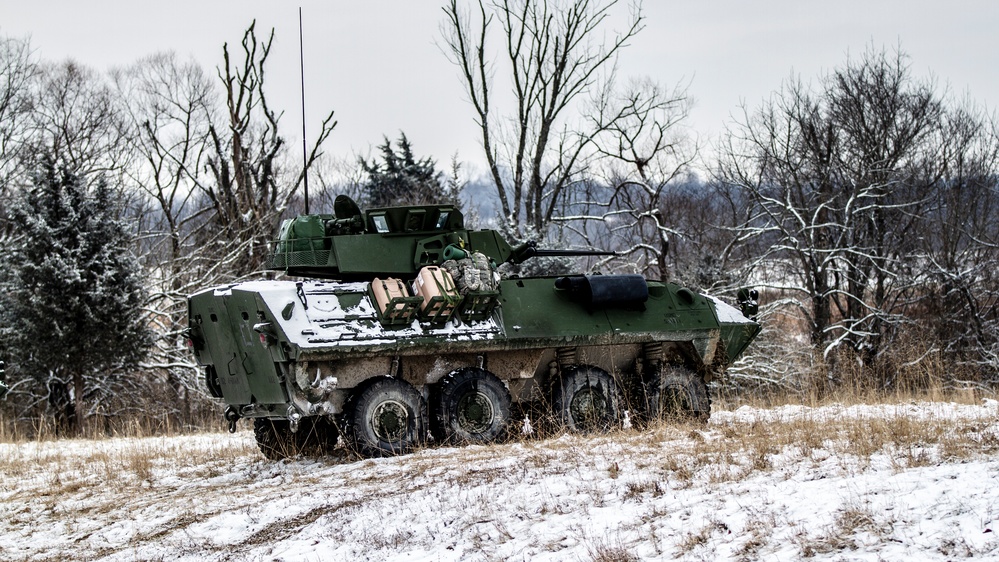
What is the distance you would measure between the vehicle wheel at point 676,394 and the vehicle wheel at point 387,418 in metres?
3.15

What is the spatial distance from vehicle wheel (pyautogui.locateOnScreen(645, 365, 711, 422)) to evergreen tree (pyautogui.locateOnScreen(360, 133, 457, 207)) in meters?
28.4

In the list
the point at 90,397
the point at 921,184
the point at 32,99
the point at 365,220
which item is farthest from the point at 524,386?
the point at 32,99

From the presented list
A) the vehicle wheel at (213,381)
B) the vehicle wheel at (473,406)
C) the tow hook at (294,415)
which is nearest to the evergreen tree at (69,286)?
the vehicle wheel at (213,381)

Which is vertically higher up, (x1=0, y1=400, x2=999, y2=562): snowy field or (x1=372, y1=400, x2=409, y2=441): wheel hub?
(x1=372, y1=400, x2=409, y2=441): wheel hub

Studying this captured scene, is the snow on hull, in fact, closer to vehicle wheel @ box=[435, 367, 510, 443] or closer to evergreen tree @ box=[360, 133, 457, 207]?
vehicle wheel @ box=[435, 367, 510, 443]

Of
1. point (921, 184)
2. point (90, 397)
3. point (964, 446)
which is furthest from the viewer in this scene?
point (921, 184)

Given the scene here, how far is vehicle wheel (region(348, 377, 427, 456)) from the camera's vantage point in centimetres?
1180

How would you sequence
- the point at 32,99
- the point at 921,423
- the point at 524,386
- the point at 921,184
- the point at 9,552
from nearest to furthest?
the point at 9,552 → the point at 921,423 → the point at 524,386 → the point at 921,184 → the point at 32,99

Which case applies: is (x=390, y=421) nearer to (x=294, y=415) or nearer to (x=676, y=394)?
(x=294, y=415)

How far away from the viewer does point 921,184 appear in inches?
1156

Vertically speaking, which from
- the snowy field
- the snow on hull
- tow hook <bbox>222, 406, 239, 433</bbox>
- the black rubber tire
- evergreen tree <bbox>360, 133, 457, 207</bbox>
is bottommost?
the snowy field

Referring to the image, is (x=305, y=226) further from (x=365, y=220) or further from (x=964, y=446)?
(x=964, y=446)

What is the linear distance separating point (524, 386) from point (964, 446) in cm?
619

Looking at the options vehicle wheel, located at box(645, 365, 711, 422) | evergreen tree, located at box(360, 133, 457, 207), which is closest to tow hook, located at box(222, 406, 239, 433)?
vehicle wheel, located at box(645, 365, 711, 422)
